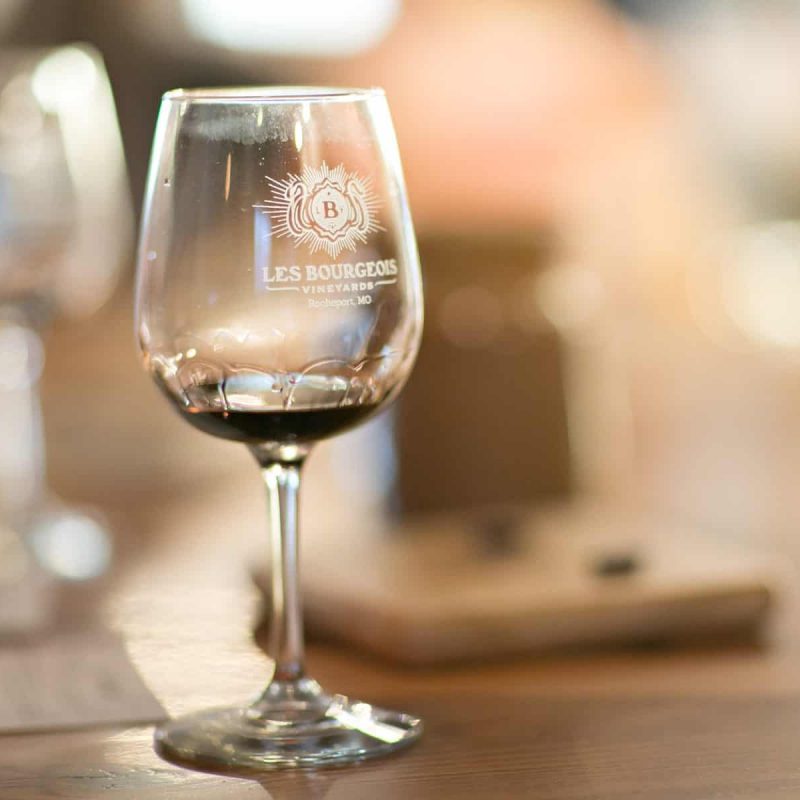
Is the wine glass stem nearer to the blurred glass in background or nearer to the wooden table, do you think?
the wooden table

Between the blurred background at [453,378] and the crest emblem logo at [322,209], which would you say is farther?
the blurred background at [453,378]

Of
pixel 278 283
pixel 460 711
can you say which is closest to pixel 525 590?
pixel 460 711

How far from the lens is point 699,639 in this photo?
0.78 meters

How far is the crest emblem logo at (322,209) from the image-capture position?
1.90ft

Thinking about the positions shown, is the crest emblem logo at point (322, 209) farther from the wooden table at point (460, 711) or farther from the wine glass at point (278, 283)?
the wooden table at point (460, 711)

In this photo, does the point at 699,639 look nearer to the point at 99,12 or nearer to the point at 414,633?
the point at 414,633

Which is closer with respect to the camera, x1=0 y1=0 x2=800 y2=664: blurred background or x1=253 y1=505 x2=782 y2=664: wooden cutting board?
x1=253 y1=505 x2=782 y2=664: wooden cutting board

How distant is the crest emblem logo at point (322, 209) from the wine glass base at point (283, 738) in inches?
7.3

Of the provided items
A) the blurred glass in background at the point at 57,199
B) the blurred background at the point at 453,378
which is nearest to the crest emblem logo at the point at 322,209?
the blurred background at the point at 453,378

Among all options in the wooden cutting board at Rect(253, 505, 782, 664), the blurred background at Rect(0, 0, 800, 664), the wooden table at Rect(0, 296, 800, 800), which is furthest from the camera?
the blurred background at Rect(0, 0, 800, 664)

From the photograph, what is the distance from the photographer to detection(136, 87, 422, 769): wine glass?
22.8 inches

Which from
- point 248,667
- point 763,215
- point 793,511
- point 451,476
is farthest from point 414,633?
point 763,215

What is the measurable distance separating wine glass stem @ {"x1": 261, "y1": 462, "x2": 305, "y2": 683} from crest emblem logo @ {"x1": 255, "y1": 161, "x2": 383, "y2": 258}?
0.10 m

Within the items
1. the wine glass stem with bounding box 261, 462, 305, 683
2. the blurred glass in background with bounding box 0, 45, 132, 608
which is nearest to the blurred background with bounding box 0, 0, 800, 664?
the blurred glass in background with bounding box 0, 45, 132, 608
